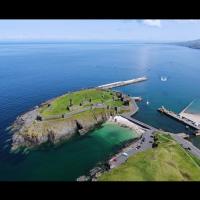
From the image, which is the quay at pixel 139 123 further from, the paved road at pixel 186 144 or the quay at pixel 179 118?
the quay at pixel 179 118

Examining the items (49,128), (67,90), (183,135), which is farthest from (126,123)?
(67,90)

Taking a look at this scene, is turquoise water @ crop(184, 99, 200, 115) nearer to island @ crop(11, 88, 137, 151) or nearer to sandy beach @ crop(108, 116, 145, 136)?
island @ crop(11, 88, 137, 151)

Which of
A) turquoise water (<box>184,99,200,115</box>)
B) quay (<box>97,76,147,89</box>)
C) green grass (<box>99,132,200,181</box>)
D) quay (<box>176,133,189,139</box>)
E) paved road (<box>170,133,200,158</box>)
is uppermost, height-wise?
green grass (<box>99,132,200,181</box>)

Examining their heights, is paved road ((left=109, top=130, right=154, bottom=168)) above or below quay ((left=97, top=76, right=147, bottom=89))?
above

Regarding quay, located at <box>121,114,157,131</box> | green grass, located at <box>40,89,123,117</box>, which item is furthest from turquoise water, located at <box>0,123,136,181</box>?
green grass, located at <box>40,89,123,117</box>

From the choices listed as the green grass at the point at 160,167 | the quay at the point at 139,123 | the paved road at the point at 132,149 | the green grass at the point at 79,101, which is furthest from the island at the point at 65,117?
the green grass at the point at 160,167

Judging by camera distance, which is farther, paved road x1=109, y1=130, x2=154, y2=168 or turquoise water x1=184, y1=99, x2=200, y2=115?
turquoise water x1=184, y1=99, x2=200, y2=115
